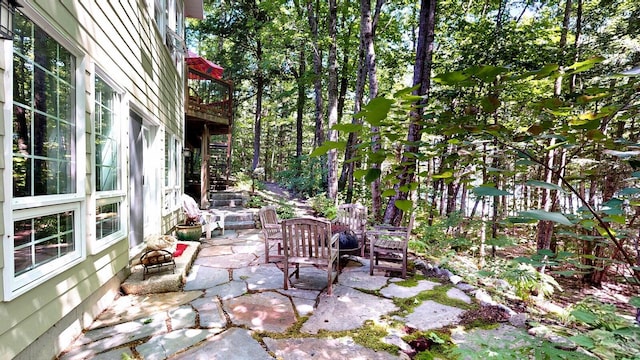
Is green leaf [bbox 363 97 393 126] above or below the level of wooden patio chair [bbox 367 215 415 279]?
above

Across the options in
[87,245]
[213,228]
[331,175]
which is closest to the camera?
[87,245]

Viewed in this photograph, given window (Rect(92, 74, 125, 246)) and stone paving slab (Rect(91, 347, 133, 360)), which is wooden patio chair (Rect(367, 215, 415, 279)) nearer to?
stone paving slab (Rect(91, 347, 133, 360))

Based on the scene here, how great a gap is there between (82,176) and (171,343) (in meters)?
1.61

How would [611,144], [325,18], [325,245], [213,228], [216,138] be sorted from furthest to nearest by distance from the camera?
[216,138], [325,18], [213,228], [325,245], [611,144]

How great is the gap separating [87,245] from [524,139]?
3.25 metres

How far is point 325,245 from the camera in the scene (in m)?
3.79

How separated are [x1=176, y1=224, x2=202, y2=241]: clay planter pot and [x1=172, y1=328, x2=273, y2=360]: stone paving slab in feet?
12.1

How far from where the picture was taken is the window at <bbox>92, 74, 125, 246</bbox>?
3.10 m

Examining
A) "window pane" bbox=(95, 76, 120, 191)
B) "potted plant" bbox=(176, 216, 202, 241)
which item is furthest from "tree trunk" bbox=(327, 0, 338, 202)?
"window pane" bbox=(95, 76, 120, 191)

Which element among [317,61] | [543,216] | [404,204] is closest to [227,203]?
[317,61]

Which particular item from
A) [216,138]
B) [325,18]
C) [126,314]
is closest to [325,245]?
[126,314]

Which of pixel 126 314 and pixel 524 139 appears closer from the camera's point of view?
pixel 524 139

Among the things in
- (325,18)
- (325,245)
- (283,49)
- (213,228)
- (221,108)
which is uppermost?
(325,18)

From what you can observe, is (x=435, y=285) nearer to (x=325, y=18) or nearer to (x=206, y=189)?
(x=206, y=189)
